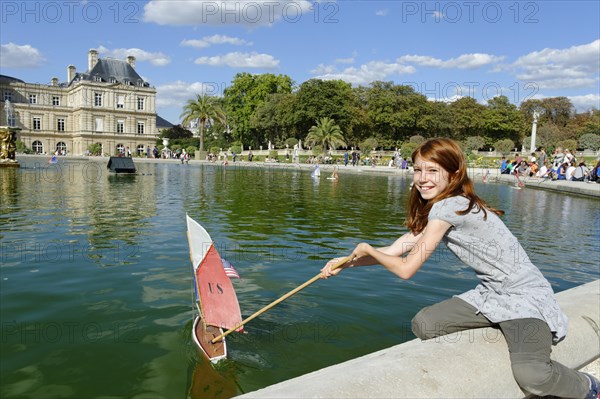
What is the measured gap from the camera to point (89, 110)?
260ft

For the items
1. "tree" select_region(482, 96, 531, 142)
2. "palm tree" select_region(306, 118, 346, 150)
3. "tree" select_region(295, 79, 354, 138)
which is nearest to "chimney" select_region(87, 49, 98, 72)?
"tree" select_region(295, 79, 354, 138)

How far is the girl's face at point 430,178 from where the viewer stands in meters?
3.04

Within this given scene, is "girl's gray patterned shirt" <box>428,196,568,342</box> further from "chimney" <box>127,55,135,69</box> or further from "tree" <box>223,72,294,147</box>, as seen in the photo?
"chimney" <box>127,55,135,69</box>

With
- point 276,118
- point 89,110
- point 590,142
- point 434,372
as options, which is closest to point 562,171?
point 434,372

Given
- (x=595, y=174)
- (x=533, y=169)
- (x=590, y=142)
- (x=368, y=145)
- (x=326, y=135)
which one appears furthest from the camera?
(x=590, y=142)

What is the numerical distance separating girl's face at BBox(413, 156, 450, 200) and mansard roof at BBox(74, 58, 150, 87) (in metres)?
86.2

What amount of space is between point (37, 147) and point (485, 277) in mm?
90866

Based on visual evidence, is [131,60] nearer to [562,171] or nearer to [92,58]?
[92,58]

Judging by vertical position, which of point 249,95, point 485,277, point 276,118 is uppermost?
point 249,95

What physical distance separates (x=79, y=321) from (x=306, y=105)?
199 ft

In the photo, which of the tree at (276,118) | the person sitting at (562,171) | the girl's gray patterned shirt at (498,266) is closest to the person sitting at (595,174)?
the person sitting at (562,171)

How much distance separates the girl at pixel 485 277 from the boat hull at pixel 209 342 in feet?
4.06

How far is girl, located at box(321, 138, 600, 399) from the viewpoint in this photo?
2.68m

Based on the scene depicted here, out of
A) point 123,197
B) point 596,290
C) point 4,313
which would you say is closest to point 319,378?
point 596,290
